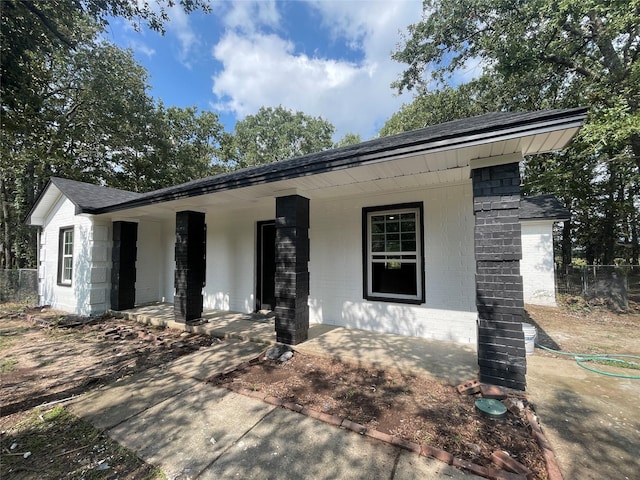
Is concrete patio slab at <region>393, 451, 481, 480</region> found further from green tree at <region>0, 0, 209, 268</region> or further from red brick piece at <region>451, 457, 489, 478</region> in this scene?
green tree at <region>0, 0, 209, 268</region>

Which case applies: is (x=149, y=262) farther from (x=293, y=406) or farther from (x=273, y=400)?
(x=293, y=406)

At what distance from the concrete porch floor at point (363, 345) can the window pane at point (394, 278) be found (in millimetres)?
809

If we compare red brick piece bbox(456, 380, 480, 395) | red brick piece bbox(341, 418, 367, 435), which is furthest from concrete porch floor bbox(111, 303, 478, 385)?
red brick piece bbox(341, 418, 367, 435)

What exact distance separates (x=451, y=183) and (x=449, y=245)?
102 centimetres

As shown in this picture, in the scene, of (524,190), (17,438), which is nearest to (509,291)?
(17,438)

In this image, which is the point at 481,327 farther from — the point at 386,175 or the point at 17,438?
the point at 17,438

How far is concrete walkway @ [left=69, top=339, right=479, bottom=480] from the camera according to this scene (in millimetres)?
2020

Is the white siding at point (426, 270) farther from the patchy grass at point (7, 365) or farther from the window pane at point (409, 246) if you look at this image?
the patchy grass at point (7, 365)

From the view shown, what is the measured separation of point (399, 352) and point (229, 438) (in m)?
2.58

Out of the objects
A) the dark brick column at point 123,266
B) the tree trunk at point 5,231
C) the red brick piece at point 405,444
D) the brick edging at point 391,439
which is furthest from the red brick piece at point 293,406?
the tree trunk at point 5,231

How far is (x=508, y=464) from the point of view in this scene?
1.95 m

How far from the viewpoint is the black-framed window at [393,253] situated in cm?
495

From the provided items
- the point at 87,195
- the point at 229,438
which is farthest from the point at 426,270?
the point at 87,195

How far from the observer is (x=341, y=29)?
10602 millimetres
